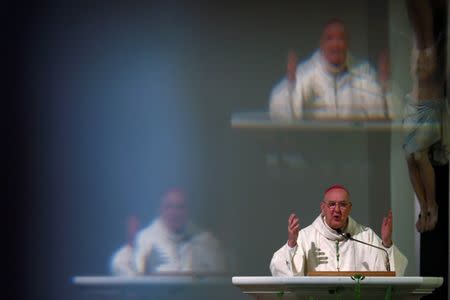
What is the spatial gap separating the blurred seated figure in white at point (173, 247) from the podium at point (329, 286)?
2.39 meters

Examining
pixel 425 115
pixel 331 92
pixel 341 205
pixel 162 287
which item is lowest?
pixel 162 287

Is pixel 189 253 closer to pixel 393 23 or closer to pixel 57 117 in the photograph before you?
pixel 57 117

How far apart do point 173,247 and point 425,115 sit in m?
1.80

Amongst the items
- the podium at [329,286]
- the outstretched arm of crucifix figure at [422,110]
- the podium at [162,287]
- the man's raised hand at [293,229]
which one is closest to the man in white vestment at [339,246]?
the man's raised hand at [293,229]

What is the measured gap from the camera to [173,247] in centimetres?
1022

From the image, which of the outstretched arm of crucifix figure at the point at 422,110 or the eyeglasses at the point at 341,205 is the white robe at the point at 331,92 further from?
the eyeglasses at the point at 341,205

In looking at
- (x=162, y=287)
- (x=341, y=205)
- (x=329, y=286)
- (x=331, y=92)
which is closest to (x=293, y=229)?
(x=329, y=286)

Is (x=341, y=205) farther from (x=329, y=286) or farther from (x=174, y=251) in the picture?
(x=174, y=251)

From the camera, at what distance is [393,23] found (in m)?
10.6

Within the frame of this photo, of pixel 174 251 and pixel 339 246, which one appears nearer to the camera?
pixel 339 246

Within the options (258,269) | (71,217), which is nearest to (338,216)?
(258,269)

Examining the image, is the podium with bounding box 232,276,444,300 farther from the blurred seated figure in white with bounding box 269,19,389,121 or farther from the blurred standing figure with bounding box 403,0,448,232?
the blurred seated figure in white with bounding box 269,19,389,121

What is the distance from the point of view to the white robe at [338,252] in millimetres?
8680

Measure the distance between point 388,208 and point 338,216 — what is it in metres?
1.74
